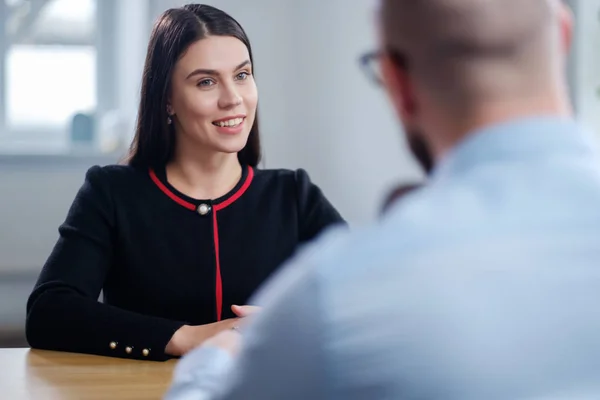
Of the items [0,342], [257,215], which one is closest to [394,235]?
[257,215]

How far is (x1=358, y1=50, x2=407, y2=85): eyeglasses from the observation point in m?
0.67

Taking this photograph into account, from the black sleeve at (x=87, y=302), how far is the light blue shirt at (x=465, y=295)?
107cm

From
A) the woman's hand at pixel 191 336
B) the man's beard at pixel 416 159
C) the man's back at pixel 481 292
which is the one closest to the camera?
the man's back at pixel 481 292

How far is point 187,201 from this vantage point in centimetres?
209

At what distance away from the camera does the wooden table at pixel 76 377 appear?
138 centimetres

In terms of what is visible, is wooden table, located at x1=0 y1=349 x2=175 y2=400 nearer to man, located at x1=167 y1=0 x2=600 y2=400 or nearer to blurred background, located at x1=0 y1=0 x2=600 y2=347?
man, located at x1=167 y1=0 x2=600 y2=400

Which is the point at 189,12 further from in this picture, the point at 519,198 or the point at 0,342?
the point at 0,342

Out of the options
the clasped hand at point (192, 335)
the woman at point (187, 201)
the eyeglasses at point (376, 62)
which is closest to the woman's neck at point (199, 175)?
the woman at point (187, 201)

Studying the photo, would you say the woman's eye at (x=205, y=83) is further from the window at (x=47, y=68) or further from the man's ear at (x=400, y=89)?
the window at (x=47, y=68)

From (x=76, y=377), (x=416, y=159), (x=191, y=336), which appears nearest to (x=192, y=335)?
(x=191, y=336)

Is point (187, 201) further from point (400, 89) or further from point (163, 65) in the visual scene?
point (400, 89)

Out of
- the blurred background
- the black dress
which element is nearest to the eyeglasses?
the black dress

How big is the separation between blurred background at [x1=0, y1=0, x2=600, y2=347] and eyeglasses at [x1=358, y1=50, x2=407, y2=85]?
3.13m

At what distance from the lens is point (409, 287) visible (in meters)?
0.60
